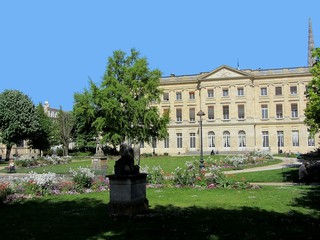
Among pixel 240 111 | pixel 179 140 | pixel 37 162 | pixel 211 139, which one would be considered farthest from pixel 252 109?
pixel 37 162

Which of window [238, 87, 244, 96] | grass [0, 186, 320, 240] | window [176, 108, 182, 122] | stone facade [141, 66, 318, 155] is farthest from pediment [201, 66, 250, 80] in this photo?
grass [0, 186, 320, 240]

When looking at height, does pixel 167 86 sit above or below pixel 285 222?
above

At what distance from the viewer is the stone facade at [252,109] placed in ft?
178

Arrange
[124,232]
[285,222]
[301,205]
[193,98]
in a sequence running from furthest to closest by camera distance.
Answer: [193,98] < [301,205] < [285,222] < [124,232]

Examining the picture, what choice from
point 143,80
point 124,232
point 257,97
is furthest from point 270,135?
point 124,232

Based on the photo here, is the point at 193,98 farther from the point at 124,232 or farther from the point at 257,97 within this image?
the point at 124,232

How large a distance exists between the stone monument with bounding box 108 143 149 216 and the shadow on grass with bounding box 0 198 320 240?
0.97ft

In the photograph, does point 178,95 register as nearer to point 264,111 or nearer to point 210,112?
point 210,112

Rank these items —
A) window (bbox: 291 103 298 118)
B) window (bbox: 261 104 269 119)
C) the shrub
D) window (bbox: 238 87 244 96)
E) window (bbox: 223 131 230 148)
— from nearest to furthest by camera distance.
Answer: the shrub, window (bbox: 291 103 298 118), window (bbox: 238 87 244 96), window (bbox: 261 104 269 119), window (bbox: 223 131 230 148)

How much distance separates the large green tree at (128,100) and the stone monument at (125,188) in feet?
95.9

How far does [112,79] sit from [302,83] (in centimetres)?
3063

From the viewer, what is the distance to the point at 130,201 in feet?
29.8

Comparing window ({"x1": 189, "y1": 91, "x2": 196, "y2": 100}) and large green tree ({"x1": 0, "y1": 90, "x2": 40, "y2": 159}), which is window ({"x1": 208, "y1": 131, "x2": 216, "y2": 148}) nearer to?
window ({"x1": 189, "y1": 91, "x2": 196, "y2": 100})

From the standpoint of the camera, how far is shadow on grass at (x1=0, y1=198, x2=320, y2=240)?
280 inches
